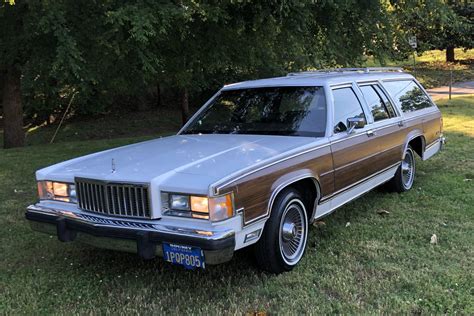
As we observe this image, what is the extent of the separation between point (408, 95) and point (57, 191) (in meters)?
4.70

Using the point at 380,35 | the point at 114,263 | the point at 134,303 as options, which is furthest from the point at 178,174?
the point at 380,35

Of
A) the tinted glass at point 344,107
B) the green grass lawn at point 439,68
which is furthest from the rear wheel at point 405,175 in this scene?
the green grass lawn at point 439,68

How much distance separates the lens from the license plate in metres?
3.41

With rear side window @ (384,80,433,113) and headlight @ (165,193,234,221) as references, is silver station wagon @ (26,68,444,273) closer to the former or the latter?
headlight @ (165,193,234,221)

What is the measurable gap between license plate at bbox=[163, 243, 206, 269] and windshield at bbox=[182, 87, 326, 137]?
1744 millimetres

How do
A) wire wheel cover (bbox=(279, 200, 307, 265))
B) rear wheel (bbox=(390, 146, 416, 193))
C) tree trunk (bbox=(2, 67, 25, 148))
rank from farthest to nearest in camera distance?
tree trunk (bbox=(2, 67, 25, 148)) < rear wheel (bbox=(390, 146, 416, 193)) < wire wheel cover (bbox=(279, 200, 307, 265))

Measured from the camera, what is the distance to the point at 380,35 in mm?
9070

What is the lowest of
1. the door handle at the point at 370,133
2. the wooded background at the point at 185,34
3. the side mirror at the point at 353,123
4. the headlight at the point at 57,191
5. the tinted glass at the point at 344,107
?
the headlight at the point at 57,191

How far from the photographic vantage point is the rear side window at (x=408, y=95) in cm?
632

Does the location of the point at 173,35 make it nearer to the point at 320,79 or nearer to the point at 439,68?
the point at 320,79

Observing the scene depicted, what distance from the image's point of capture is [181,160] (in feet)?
13.0

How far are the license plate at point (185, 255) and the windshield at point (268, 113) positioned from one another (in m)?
1.74

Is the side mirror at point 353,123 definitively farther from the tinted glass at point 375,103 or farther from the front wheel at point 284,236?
the front wheel at point 284,236

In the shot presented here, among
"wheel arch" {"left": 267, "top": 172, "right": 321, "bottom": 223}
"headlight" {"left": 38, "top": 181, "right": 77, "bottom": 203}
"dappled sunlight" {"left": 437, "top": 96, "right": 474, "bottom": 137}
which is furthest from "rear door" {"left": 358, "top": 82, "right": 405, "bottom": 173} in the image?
"dappled sunlight" {"left": 437, "top": 96, "right": 474, "bottom": 137}
